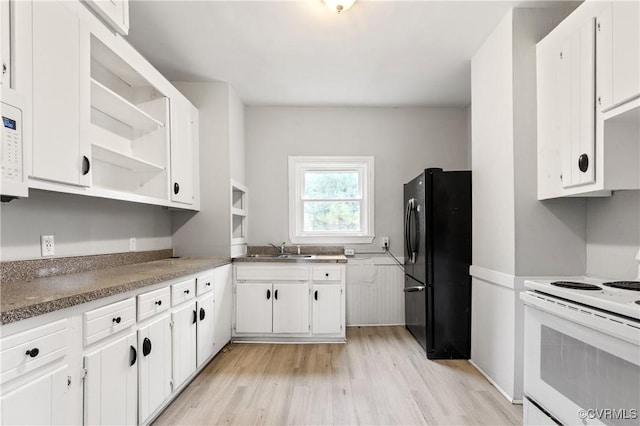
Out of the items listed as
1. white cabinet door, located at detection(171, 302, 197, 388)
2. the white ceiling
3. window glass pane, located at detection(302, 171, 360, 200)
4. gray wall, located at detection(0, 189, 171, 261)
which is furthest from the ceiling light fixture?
white cabinet door, located at detection(171, 302, 197, 388)

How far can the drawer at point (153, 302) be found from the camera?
1.78 m

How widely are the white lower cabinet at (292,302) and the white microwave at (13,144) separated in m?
2.16

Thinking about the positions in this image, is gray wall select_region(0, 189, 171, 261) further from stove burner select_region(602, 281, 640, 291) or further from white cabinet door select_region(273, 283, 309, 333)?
stove burner select_region(602, 281, 640, 291)

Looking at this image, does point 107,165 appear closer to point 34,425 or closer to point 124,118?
point 124,118

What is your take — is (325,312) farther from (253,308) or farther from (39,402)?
(39,402)

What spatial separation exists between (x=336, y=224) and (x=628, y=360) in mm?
3120

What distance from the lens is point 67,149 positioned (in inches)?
63.5

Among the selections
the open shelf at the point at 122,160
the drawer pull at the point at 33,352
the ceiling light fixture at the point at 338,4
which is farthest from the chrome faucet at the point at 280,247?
the drawer pull at the point at 33,352

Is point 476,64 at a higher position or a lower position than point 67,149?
higher

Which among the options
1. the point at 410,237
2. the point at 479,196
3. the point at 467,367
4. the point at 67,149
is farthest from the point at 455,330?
the point at 67,149

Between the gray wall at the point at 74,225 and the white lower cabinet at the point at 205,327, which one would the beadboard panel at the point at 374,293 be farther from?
the gray wall at the point at 74,225

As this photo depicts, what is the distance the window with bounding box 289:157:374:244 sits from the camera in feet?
Answer: 13.1

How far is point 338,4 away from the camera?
2.06 metres

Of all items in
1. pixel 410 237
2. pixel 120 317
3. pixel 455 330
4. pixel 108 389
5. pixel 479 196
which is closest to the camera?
pixel 108 389
